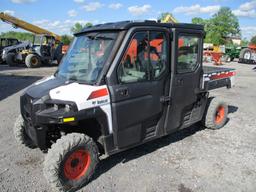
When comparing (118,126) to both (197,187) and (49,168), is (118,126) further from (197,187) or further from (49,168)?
(197,187)

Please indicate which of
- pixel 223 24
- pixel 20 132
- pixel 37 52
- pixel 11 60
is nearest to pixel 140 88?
pixel 20 132

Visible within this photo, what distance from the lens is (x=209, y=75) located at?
5.13 meters

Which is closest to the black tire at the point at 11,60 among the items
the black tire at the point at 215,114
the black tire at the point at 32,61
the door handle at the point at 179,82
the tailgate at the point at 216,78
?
the black tire at the point at 32,61

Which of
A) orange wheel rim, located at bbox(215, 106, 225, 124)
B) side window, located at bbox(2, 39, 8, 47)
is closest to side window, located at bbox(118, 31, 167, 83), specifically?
orange wheel rim, located at bbox(215, 106, 225, 124)

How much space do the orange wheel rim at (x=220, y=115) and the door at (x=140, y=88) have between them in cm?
216

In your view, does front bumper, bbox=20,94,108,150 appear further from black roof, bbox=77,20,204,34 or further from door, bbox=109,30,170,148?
black roof, bbox=77,20,204,34

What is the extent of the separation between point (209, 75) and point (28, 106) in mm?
3373

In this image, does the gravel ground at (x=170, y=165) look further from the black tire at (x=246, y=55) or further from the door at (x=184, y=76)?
the black tire at (x=246, y=55)

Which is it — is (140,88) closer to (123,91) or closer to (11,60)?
(123,91)

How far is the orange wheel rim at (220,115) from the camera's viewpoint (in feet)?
19.0

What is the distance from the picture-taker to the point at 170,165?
4.17 m

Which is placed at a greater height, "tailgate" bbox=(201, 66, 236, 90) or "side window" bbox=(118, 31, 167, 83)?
"side window" bbox=(118, 31, 167, 83)

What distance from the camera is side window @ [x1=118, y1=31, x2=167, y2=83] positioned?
142 inches

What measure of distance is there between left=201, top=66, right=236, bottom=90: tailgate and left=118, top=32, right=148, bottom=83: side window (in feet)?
5.39
